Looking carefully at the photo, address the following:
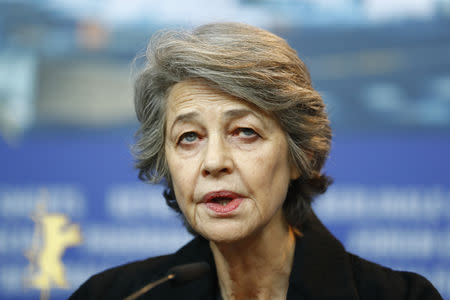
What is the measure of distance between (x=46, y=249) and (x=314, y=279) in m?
1.74

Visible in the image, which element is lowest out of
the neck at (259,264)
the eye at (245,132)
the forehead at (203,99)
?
the neck at (259,264)

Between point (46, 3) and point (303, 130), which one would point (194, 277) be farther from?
point (46, 3)

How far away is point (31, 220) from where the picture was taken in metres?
3.29

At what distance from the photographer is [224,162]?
1.51 metres

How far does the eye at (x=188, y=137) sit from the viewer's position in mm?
1599

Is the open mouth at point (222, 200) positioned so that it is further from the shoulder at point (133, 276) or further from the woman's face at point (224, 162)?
the shoulder at point (133, 276)

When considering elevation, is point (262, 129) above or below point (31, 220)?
below

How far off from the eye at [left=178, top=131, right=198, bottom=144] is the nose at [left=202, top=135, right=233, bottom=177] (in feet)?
0.24

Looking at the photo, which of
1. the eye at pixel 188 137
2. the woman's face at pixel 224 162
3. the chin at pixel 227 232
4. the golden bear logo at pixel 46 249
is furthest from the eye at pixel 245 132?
the golden bear logo at pixel 46 249

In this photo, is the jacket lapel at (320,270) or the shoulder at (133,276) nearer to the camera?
the jacket lapel at (320,270)

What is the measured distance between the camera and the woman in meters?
1.53

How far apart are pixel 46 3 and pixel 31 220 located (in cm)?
127

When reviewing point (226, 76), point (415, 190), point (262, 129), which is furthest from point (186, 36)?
point (415, 190)

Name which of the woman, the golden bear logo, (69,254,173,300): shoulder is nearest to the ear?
the woman
